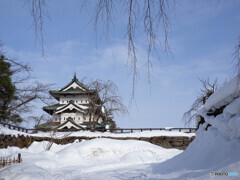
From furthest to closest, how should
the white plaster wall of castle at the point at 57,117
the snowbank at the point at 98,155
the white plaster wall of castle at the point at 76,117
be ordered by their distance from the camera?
the white plaster wall of castle at the point at 57,117
the white plaster wall of castle at the point at 76,117
the snowbank at the point at 98,155

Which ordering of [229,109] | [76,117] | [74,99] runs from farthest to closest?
[74,99]
[76,117]
[229,109]

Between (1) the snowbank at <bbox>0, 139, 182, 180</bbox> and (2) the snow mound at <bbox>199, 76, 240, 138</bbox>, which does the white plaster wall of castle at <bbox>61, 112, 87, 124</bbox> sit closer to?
(1) the snowbank at <bbox>0, 139, 182, 180</bbox>

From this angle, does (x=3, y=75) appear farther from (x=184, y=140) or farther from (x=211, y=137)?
(x=184, y=140)

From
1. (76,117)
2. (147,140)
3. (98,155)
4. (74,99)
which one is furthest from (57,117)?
(98,155)

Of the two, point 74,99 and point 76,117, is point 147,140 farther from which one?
point 74,99

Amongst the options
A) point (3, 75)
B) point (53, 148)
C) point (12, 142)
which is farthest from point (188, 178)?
point (53, 148)

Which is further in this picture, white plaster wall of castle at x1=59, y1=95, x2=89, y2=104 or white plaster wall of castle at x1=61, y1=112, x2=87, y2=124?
white plaster wall of castle at x1=59, y1=95, x2=89, y2=104

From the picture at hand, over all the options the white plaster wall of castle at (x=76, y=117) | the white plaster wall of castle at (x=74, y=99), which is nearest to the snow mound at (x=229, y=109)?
the white plaster wall of castle at (x=76, y=117)

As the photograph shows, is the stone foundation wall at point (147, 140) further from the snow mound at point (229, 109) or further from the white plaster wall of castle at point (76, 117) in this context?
the snow mound at point (229, 109)

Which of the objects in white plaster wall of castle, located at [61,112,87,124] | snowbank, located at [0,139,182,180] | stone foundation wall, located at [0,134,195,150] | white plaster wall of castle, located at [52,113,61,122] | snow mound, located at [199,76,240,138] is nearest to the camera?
snow mound, located at [199,76,240,138]

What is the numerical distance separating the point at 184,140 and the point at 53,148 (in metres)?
9.88

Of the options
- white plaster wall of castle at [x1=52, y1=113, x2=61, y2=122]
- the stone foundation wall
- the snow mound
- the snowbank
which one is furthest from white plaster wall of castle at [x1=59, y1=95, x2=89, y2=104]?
the snow mound

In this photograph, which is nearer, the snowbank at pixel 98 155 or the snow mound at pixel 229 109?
the snow mound at pixel 229 109

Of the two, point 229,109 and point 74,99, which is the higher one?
point 74,99
